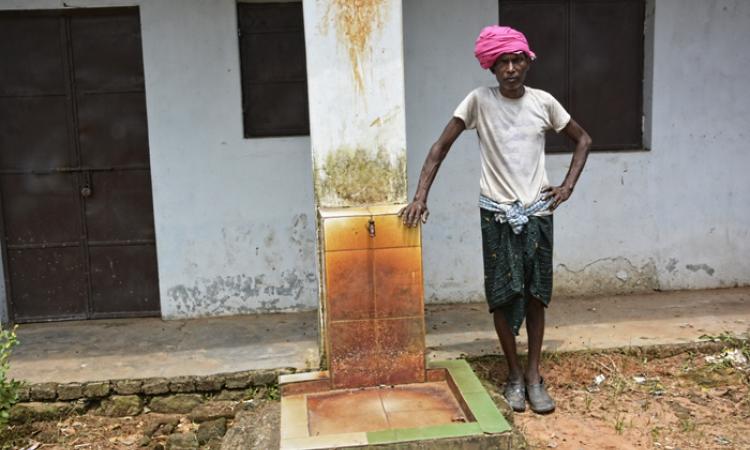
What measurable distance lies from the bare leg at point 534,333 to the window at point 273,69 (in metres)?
2.34

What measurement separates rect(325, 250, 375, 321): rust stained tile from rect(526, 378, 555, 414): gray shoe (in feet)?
3.41

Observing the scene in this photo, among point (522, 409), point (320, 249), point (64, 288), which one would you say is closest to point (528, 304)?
point (522, 409)

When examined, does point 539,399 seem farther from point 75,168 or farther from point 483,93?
point 75,168

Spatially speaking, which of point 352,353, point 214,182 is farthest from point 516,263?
point 214,182

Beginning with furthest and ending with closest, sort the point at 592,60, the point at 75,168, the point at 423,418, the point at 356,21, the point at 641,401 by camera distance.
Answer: the point at 592,60 < the point at 75,168 < the point at 641,401 < the point at 356,21 < the point at 423,418

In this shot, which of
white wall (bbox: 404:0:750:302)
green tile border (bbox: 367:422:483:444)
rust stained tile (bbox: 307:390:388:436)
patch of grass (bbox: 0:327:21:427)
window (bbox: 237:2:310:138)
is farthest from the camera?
white wall (bbox: 404:0:750:302)

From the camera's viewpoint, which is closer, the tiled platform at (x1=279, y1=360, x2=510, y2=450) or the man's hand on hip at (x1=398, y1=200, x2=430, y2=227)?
the tiled platform at (x1=279, y1=360, x2=510, y2=450)

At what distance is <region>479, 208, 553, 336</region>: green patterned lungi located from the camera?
359 cm

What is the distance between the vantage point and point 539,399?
3793mm

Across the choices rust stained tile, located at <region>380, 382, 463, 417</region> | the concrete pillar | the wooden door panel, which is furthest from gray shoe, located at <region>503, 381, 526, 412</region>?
the wooden door panel

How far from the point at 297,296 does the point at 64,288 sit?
69.3 inches

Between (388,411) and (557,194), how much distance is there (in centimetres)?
135

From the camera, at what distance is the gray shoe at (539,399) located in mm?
3768

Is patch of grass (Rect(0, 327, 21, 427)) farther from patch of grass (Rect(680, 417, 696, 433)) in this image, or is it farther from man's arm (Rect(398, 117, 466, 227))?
patch of grass (Rect(680, 417, 696, 433))
